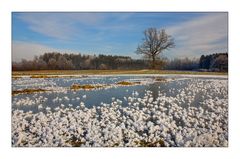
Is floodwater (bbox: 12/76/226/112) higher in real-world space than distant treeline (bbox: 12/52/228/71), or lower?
lower

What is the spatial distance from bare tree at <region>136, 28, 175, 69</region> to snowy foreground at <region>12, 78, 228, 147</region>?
39cm

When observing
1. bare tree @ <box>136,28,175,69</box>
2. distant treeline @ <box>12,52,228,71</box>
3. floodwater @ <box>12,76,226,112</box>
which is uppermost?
bare tree @ <box>136,28,175,69</box>

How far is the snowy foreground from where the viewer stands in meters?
2.86

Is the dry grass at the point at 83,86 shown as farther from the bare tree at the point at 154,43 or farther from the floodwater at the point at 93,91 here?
the bare tree at the point at 154,43

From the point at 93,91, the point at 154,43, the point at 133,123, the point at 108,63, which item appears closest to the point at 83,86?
the point at 93,91

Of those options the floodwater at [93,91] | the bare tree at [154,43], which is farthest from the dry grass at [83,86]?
the bare tree at [154,43]

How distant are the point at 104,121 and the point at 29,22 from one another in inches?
44.9

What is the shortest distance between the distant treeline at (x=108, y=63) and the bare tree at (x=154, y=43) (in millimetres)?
67

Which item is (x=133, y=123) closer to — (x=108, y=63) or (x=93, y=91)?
(x=93, y=91)

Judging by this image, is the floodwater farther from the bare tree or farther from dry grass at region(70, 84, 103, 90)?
the bare tree

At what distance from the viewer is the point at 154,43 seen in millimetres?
2959

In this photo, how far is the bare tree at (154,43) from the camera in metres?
2.93

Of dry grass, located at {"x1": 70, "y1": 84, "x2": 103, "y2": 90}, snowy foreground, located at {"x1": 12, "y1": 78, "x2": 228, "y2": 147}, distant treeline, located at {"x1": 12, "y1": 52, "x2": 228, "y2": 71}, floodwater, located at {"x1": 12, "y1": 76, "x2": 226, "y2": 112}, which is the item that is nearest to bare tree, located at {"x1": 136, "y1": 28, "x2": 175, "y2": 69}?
distant treeline, located at {"x1": 12, "y1": 52, "x2": 228, "y2": 71}
